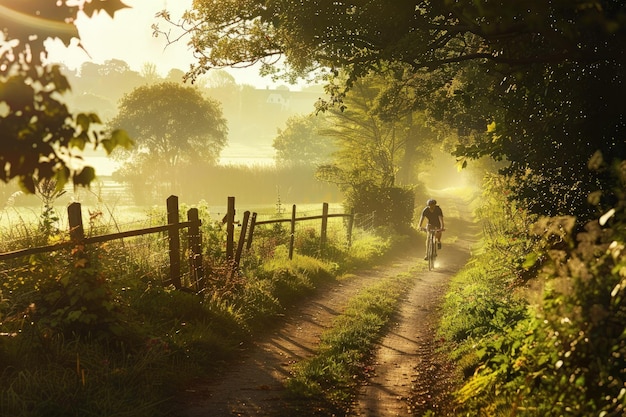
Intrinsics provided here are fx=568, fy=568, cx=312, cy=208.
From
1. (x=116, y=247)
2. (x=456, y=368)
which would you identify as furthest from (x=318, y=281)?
(x=456, y=368)

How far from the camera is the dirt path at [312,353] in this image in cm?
682

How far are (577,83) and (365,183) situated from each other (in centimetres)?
2069

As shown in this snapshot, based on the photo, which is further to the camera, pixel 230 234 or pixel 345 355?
pixel 230 234

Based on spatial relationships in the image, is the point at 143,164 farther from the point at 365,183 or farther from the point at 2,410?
the point at 2,410

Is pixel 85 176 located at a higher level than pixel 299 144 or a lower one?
lower

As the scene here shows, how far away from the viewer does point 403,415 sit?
6703mm

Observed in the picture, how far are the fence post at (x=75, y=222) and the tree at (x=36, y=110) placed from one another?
485 cm

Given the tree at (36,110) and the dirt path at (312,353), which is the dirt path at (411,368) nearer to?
the dirt path at (312,353)

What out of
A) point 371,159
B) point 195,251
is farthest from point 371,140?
point 195,251

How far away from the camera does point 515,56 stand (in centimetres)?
749

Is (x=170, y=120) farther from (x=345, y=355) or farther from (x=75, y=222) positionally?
(x=345, y=355)

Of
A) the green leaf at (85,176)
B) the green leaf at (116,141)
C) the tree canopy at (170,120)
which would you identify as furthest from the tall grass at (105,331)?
the tree canopy at (170,120)

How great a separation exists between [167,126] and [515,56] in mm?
53002

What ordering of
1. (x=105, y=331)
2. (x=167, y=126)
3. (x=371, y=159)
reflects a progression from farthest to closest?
1. (x=167, y=126)
2. (x=371, y=159)
3. (x=105, y=331)
